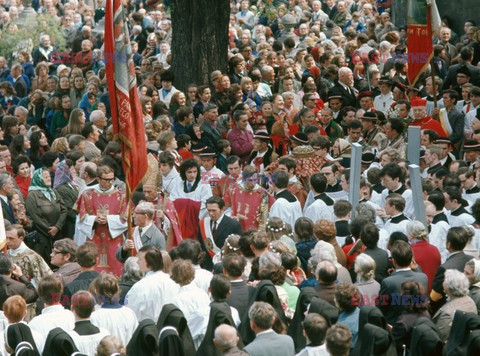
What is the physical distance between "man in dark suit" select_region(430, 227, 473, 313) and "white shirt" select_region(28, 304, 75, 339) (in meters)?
3.34

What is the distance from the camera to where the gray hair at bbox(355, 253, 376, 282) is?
34.0ft

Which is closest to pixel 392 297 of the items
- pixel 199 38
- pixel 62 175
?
pixel 62 175

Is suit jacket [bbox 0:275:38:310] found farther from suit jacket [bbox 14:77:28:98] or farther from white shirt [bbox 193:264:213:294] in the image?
suit jacket [bbox 14:77:28:98]

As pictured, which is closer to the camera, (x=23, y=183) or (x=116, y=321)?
(x=116, y=321)

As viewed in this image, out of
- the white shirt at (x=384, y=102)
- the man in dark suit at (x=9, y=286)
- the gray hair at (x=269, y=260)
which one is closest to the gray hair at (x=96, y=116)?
the white shirt at (x=384, y=102)

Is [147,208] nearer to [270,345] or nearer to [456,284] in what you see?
[270,345]

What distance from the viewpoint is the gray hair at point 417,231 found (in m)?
11.2

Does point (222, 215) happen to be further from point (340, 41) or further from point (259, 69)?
point (340, 41)

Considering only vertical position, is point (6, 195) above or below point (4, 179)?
below

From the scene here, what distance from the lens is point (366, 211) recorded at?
12.2 meters

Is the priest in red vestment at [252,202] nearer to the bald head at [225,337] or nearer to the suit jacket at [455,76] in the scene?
the bald head at [225,337]

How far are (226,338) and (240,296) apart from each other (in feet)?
5.29

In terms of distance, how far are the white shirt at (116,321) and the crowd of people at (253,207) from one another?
0.04 feet

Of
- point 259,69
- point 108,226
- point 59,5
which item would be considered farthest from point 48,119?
point 59,5
